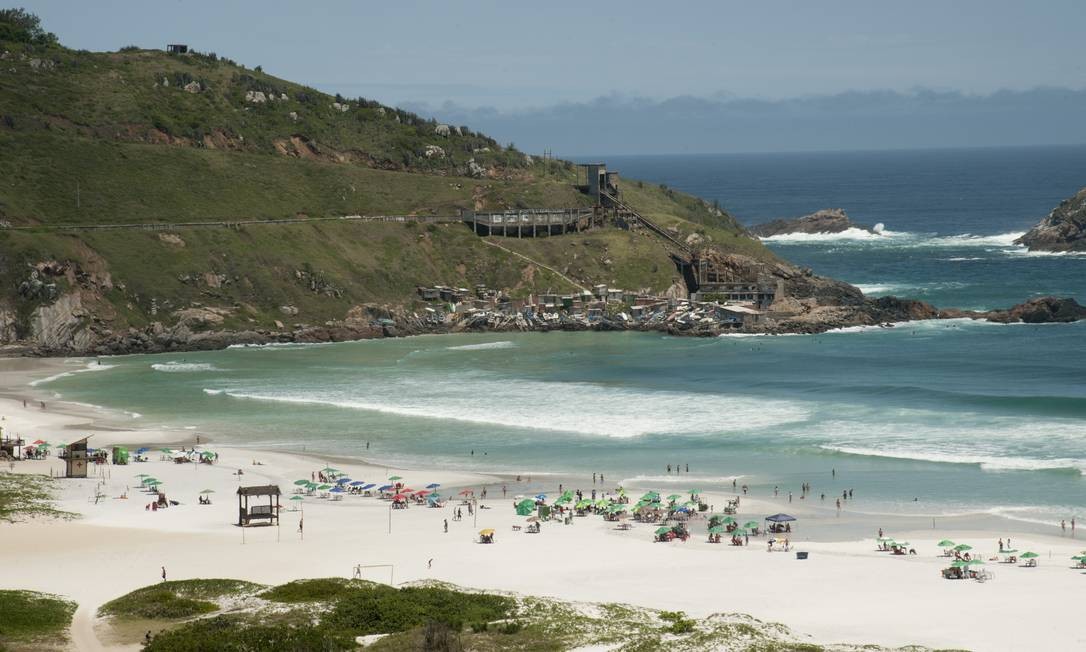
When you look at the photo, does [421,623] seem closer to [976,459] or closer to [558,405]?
[976,459]

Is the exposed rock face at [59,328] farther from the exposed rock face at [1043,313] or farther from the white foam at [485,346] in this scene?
the exposed rock face at [1043,313]

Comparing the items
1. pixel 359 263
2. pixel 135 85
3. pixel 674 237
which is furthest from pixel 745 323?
pixel 135 85

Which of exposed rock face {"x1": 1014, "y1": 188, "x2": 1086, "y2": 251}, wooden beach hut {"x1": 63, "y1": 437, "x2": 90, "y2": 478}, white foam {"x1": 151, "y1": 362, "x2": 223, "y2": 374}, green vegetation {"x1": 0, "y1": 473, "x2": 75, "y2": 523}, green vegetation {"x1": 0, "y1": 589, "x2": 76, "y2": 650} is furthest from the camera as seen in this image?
exposed rock face {"x1": 1014, "y1": 188, "x2": 1086, "y2": 251}

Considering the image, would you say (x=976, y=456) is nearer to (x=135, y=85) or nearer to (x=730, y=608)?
(x=730, y=608)

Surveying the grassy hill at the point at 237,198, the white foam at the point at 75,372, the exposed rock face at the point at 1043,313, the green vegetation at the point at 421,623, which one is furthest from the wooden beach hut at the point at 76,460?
the exposed rock face at the point at 1043,313

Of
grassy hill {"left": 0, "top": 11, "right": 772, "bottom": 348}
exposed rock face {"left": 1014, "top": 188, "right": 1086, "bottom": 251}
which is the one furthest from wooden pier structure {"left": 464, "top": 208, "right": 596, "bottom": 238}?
exposed rock face {"left": 1014, "top": 188, "right": 1086, "bottom": 251}

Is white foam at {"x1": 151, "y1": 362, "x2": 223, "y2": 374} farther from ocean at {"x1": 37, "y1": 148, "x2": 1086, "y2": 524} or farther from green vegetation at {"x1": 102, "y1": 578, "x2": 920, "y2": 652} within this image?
green vegetation at {"x1": 102, "y1": 578, "x2": 920, "y2": 652}

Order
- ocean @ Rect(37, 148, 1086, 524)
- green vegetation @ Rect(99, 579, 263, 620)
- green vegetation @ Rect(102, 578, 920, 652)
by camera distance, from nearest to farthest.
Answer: green vegetation @ Rect(102, 578, 920, 652) < green vegetation @ Rect(99, 579, 263, 620) < ocean @ Rect(37, 148, 1086, 524)
